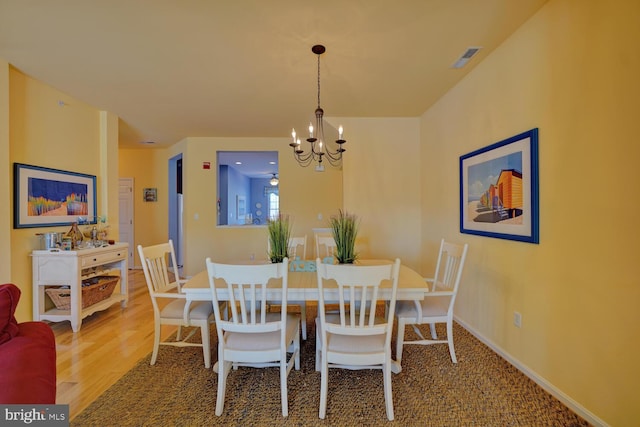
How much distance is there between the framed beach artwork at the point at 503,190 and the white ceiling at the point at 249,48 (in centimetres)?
86

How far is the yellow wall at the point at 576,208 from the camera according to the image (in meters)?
1.41

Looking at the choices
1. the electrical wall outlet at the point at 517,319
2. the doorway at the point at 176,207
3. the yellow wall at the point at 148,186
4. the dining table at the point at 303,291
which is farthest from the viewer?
the doorway at the point at 176,207

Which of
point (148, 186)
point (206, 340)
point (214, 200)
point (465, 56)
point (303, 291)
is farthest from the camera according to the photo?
point (148, 186)

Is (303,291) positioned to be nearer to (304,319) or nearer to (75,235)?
(304,319)

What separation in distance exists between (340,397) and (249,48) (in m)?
2.65

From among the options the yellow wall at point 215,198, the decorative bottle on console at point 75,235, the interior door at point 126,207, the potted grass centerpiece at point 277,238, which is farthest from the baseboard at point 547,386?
the interior door at point 126,207

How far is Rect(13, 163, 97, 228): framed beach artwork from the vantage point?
8.95ft

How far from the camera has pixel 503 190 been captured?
2252 mm

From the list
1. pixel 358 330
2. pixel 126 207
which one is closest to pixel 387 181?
pixel 358 330

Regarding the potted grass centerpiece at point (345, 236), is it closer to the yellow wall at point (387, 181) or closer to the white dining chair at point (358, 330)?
the white dining chair at point (358, 330)

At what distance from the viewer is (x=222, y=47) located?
7.34ft

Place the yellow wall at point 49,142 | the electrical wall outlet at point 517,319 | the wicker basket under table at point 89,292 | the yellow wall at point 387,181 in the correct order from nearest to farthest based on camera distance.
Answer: the electrical wall outlet at point 517,319
the yellow wall at point 49,142
the wicker basket under table at point 89,292
the yellow wall at point 387,181

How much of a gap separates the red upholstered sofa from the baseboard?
8.54 ft

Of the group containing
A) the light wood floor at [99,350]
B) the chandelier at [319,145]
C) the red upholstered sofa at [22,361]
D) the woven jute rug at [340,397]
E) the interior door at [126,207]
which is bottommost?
the woven jute rug at [340,397]
